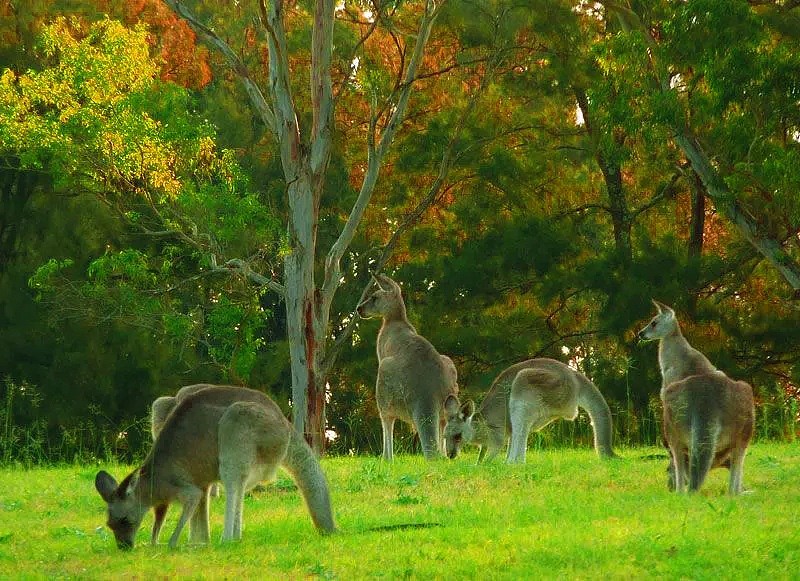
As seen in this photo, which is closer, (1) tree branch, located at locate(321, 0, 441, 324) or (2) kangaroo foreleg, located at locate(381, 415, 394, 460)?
(2) kangaroo foreleg, located at locate(381, 415, 394, 460)

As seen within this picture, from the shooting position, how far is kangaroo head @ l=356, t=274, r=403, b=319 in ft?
62.5

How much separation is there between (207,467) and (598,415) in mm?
6769

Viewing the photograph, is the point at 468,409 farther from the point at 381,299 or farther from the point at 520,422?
the point at 381,299

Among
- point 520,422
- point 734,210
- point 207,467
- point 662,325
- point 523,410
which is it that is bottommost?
point 207,467

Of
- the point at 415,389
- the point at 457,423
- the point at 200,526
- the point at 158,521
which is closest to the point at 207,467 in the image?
the point at 200,526

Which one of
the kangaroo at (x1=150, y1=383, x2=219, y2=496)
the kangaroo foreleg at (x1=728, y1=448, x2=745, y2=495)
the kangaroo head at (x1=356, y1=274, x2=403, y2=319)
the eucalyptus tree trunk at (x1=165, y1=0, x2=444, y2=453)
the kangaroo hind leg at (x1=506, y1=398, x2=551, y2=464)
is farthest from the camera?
the eucalyptus tree trunk at (x1=165, y1=0, x2=444, y2=453)

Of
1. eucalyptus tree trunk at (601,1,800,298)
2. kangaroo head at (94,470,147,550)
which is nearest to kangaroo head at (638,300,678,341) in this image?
eucalyptus tree trunk at (601,1,800,298)

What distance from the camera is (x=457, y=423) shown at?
623 inches

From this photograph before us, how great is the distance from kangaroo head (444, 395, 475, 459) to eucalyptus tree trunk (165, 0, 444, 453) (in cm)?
602

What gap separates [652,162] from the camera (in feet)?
86.0

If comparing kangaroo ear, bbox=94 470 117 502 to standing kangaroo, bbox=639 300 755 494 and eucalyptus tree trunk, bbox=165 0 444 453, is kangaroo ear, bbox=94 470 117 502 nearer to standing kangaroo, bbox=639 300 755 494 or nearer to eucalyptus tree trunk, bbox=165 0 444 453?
standing kangaroo, bbox=639 300 755 494

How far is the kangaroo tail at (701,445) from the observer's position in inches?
427

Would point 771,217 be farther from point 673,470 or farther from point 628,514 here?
point 628,514

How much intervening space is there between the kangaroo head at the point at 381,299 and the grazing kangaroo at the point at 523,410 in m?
3.35
